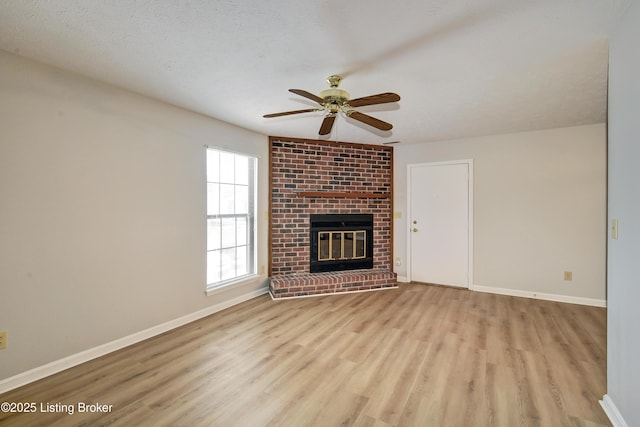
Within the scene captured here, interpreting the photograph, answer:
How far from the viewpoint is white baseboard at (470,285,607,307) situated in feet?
12.0

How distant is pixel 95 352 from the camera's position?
2.39m

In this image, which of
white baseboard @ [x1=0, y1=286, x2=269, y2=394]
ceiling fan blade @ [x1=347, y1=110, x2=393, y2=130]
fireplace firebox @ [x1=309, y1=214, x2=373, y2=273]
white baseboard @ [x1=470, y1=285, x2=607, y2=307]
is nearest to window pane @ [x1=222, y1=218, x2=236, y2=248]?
white baseboard @ [x1=0, y1=286, x2=269, y2=394]

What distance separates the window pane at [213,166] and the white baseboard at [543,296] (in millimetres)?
3992

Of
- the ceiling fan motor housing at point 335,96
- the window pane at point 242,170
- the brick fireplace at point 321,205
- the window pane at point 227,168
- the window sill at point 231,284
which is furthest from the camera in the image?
the brick fireplace at point 321,205

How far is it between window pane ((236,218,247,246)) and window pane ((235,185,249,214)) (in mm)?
124

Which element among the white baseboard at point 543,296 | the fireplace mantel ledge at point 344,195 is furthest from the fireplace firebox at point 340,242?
the white baseboard at point 543,296

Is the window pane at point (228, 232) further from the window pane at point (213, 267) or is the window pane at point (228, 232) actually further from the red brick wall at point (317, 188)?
the red brick wall at point (317, 188)

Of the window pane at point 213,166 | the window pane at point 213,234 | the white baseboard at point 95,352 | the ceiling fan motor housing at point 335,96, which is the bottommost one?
the white baseboard at point 95,352

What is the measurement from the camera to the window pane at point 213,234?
3.49 metres

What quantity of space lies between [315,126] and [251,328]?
251 centimetres

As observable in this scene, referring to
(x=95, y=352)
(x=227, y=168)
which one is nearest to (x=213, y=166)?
(x=227, y=168)

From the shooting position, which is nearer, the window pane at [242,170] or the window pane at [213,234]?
the window pane at [213,234]

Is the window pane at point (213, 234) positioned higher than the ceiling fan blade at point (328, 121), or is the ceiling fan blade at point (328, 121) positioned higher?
the ceiling fan blade at point (328, 121)

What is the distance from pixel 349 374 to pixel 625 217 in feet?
6.38
